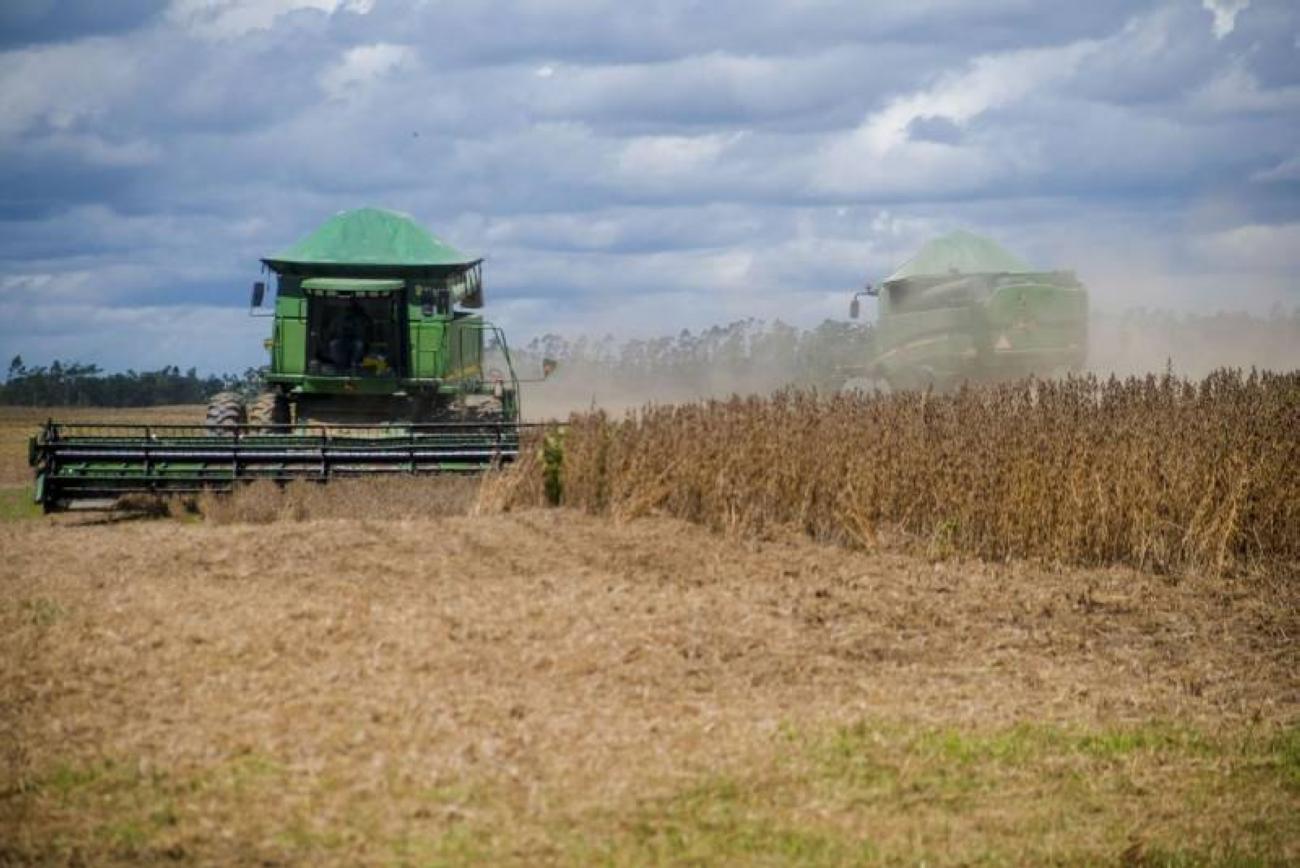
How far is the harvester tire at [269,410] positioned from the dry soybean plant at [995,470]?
27.5 feet

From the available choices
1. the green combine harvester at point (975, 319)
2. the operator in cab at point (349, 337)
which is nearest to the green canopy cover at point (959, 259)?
the green combine harvester at point (975, 319)

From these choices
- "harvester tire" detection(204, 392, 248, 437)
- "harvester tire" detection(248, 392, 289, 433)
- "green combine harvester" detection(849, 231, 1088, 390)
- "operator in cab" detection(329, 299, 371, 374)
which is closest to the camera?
"harvester tire" detection(204, 392, 248, 437)

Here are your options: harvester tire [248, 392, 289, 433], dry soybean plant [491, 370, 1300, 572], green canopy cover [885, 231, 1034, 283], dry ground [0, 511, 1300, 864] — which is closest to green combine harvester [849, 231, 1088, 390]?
green canopy cover [885, 231, 1034, 283]

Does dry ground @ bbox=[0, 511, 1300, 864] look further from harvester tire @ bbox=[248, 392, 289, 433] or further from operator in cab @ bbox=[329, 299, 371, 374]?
operator in cab @ bbox=[329, 299, 371, 374]

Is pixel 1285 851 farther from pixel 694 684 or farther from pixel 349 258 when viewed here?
pixel 349 258

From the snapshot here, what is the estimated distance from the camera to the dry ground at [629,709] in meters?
7.46

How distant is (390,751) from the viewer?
326 inches

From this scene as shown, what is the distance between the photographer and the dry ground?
746cm

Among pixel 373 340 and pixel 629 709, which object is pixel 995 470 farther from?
pixel 373 340

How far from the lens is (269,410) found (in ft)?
83.6

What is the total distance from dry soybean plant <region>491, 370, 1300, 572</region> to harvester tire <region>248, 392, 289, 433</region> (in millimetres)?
8381

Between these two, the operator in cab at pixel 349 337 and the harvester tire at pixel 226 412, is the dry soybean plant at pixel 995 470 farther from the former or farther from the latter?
the operator in cab at pixel 349 337

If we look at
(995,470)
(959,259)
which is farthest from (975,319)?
(995,470)

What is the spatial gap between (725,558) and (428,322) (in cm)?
1235
